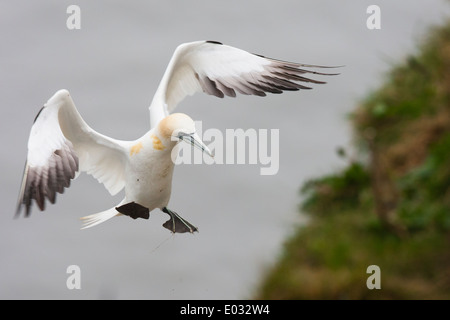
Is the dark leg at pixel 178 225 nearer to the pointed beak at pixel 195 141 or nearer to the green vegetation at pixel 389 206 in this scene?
the pointed beak at pixel 195 141

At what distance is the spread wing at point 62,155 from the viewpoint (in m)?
1.93

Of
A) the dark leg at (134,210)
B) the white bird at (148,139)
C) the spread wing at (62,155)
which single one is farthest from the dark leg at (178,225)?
the spread wing at (62,155)

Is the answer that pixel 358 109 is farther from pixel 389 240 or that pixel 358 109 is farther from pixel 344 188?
pixel 389 240

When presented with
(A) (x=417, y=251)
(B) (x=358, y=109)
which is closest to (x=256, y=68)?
(A) (x=417, y=251)

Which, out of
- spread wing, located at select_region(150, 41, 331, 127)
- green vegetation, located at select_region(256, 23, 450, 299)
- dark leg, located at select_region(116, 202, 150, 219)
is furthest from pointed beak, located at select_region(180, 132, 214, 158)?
green vegetation, located at select_region(256, 23, 450, 299)

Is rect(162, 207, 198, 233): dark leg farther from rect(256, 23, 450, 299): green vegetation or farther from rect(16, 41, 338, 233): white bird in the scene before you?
rect(256, 23, 450, 299): green vegetation

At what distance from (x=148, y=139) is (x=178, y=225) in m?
0.25

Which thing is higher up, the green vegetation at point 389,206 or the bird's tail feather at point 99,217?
the green vegetation at point 389,206

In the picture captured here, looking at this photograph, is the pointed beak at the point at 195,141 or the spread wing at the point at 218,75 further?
the spread wing at the point at 218,75

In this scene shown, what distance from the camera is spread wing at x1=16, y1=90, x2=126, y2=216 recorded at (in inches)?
76.0

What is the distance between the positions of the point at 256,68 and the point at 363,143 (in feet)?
10.4

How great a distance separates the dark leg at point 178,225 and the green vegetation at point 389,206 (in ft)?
8.75

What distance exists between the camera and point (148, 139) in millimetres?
2047

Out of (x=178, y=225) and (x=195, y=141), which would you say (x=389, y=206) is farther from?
(x=195, y=141)
